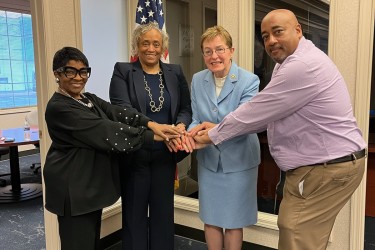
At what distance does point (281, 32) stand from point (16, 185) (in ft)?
13.2

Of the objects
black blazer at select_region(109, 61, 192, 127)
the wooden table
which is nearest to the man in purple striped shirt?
black blazer at select_region(109, 61, 192, 127)

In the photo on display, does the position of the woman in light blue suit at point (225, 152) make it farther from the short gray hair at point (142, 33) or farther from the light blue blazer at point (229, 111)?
the short gray hair at point (142, 33)

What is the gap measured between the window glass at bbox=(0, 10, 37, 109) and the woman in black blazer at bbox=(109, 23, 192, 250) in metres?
4.91

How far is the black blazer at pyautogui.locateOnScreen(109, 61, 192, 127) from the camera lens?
2.04 m

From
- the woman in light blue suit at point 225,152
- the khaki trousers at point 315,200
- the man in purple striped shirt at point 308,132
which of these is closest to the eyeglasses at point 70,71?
the woman in light blue suit at point 225,152

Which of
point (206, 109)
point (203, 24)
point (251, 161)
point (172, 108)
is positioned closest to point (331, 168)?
point (251, 161)

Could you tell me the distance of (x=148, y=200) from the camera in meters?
2.16

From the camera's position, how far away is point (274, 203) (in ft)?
9.95

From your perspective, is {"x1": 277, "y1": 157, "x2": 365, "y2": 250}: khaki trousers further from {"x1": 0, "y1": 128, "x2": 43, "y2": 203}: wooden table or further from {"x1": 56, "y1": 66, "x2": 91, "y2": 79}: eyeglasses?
{"x1": 0, "y1": 128, "x2": 43, "y2": 203}: wooden table

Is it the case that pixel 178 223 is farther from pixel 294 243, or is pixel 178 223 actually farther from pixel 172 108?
pixel 294 243

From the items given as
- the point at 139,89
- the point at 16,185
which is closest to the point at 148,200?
the point at 139,89

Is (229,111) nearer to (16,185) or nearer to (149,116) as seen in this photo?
(149,116)

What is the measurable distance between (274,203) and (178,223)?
0.84 meters

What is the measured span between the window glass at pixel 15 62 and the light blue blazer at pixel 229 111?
17.1 ft
